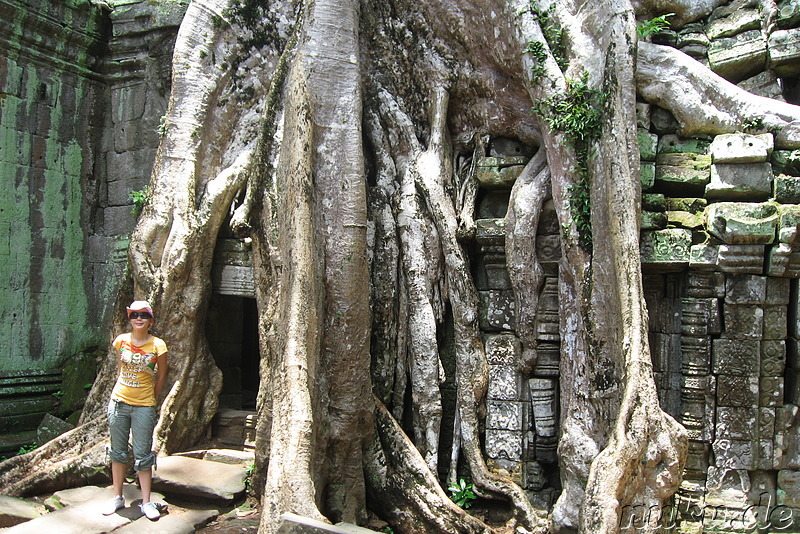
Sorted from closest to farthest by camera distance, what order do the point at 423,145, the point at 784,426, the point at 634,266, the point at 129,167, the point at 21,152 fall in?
1. the point at 634,266
2. the point at 784,426
3. the point at 423,145
4. the point at 21,152
5. the point at 129,167

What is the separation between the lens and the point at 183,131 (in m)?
4.48

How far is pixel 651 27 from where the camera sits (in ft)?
13.6

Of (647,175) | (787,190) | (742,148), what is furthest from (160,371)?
(787,190)

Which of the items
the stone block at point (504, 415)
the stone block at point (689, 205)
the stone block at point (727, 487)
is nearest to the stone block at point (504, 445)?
the stone block at point (504, 415)

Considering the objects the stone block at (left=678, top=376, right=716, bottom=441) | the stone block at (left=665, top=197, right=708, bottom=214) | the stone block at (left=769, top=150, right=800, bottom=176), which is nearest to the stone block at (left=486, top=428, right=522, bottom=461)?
the stone block at (left=678, top=376, right=716, bottom=441)

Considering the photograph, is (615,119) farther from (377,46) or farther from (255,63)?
(255,63)

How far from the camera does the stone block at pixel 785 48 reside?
4117mm

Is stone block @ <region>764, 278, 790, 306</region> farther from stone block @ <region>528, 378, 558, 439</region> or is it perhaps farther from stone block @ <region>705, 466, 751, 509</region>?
stone block @ <region>528, 378, 558, 439</region>

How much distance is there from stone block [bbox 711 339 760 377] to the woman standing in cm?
314

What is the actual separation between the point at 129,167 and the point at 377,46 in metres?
2.83

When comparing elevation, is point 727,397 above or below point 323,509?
above

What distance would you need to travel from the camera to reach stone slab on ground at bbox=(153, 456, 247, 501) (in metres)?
3.74

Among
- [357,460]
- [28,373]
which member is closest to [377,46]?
[357,460]

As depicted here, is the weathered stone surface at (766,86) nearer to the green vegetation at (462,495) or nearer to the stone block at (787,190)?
the stone block at (787,190)
